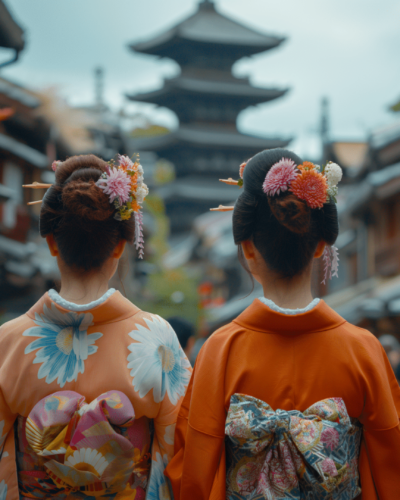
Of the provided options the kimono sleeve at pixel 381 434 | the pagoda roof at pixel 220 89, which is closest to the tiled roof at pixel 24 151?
the kimono sleeve at pixel 381 434

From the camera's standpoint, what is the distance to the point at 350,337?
2018 millimetres

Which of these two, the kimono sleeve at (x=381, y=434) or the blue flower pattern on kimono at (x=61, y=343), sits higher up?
the blue flower pattern on kimono at (x=61, y=343)

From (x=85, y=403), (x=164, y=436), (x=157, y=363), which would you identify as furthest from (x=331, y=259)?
(x=85, y=403)

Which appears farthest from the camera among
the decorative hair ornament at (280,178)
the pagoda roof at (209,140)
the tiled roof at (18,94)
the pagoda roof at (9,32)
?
the pagoda roof at (209,140)

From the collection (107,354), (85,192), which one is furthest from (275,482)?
(85,192)

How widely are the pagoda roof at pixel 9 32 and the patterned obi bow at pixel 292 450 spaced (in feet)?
21.7

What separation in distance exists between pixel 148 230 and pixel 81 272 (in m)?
18.9

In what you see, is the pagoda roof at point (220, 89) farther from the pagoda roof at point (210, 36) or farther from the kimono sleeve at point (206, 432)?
the kimono sleeve at point (206, 432)

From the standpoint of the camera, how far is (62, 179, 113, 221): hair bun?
81.4 inches

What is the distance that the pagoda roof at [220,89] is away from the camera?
30734 millimetres

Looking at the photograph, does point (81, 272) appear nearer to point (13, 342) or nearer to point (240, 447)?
point (13, 342)

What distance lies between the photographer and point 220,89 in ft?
102

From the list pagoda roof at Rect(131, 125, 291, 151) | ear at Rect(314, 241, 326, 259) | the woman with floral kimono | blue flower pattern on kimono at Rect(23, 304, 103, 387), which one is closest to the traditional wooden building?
ear at Rect(314, 241, 326, 259)

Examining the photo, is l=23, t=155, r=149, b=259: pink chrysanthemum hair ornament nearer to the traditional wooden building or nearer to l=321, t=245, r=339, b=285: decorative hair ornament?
l=321, t=245, r=339, b=285: decorative hair ornament
